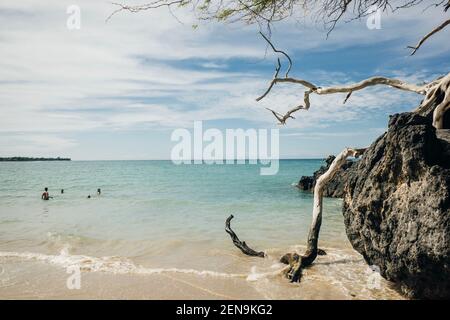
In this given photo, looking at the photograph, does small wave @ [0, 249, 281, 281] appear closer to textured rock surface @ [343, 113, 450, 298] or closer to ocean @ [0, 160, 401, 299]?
ocean @ [0, 160, 401, 299]

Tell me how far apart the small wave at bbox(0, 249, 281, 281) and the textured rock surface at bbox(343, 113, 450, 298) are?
2.44 m

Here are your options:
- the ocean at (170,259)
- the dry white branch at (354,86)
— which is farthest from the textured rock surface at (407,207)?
the dry white branch at (354,86)

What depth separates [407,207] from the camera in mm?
5598

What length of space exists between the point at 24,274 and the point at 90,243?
3591mm

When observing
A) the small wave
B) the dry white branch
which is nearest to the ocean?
the small wave

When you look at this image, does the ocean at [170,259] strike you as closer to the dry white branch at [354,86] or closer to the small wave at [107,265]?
the small wave at [107,265]

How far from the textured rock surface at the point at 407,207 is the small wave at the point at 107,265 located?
2.44 meters

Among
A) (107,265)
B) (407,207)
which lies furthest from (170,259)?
(407,207)

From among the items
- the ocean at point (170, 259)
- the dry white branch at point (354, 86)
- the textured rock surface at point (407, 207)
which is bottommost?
the ocean at point (170, 259)

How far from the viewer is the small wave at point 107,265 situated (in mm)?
7773

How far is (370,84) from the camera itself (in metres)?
8.02

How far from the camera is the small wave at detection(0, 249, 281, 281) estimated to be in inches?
306
